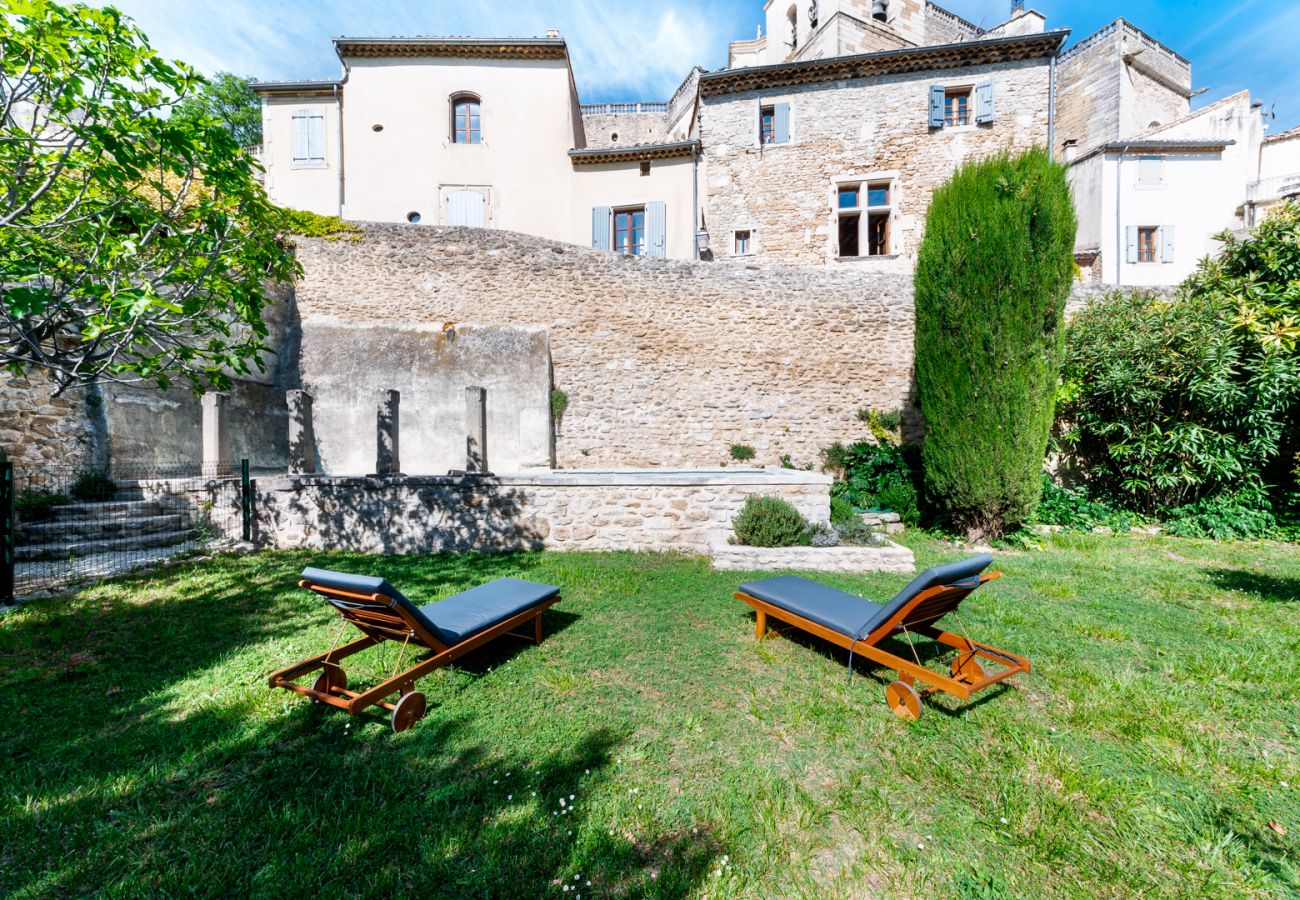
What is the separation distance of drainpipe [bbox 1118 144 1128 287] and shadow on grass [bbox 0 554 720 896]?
22195mm

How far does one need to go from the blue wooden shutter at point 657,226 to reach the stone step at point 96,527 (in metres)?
13.0

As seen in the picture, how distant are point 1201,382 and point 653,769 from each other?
10.0m

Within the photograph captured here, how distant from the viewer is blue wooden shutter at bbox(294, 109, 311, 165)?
1511 cm

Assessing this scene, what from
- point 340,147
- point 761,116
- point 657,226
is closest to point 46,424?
point 340,147

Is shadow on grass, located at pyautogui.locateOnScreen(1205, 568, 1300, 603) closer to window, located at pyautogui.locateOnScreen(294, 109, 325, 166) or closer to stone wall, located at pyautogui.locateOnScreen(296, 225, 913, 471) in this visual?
stone wall, located at pyautogui.locateOnScreen(296, 225, 913, 471)

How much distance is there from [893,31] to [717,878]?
27.0m

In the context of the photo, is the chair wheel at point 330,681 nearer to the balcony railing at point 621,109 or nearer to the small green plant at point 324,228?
the small green plant at point 324,228

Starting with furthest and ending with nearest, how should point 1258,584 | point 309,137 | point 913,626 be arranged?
1. point 309,137
2. point 1258,584
3. point 913,626

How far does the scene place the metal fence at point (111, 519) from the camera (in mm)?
5625

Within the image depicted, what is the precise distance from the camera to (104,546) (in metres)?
6.04

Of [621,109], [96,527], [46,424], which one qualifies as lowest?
[96,527]

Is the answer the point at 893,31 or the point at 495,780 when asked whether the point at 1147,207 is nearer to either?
the point at 893,31

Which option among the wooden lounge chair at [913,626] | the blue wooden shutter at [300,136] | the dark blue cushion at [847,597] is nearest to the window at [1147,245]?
the dark blue cushion at [847,597]

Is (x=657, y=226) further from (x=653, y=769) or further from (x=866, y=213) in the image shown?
(x=653, y=769)
